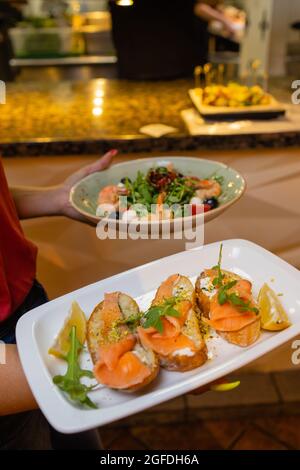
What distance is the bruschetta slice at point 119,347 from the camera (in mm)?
742

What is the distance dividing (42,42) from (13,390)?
2960 mm

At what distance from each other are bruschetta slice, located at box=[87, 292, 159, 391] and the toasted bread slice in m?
0.13

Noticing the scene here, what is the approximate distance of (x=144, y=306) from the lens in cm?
94

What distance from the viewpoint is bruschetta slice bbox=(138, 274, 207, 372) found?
0.78 meters

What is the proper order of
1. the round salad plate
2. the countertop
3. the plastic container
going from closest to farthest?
the round salad plate, the countertop, the plastic container

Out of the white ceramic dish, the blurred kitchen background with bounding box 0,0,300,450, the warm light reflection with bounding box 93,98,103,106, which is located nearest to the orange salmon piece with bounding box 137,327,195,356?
the blurred kitchen background with bounding box 0,0,300,450

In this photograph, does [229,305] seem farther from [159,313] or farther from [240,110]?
[240,110]

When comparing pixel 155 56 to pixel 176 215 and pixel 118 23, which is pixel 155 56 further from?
pixel 176 215

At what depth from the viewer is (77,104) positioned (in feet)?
6.79

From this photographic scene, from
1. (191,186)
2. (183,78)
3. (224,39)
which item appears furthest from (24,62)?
(224,39)

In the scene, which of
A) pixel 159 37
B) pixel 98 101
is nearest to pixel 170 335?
pixel 98 101

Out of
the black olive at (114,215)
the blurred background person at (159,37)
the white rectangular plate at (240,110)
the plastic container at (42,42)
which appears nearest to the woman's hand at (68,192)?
the black olive at (114,215)

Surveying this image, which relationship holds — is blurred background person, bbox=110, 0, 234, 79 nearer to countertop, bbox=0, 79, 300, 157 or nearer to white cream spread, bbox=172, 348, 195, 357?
countertop, bbox=0, 79, 300, 157

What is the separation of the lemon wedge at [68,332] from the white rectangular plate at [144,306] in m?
0.01
